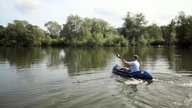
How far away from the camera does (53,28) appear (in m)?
131

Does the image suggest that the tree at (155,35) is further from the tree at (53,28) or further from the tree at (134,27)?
the tree at (53,28)

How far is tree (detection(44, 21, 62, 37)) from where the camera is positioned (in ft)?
427

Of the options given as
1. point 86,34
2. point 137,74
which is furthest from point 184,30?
point 137,74

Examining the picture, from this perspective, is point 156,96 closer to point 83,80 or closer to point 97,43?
point 83,80

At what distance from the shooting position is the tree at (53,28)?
130 meters

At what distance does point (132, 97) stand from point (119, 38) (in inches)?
3659

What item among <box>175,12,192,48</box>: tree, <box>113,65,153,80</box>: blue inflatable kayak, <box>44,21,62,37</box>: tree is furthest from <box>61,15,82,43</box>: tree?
<box>113,65,153,80</box>: blue inflatable kayak

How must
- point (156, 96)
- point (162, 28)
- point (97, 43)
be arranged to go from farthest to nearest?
point (162, 28) < point (97, 43) < point (156, 96)

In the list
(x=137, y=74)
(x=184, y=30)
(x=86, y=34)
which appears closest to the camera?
(x=137, y=74)

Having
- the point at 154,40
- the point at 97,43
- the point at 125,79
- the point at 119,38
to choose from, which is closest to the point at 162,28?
the point at 154,40

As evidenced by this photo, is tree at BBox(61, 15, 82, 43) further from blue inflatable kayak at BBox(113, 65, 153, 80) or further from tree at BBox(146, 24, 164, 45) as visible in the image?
blue inflatable kayak at BBox(113, 65, 153, 80)

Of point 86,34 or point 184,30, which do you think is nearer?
point 184,30

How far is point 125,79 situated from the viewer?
17.8 m

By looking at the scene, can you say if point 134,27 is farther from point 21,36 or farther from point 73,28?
point 21,36
